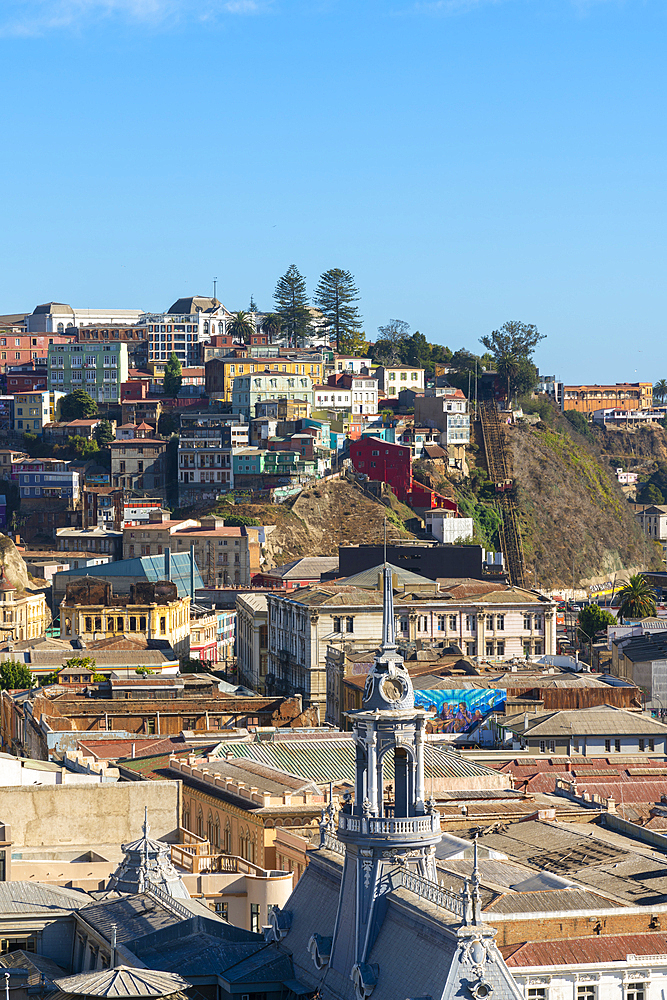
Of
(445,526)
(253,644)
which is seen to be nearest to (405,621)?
(253,644)

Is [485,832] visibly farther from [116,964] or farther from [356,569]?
[356,569]

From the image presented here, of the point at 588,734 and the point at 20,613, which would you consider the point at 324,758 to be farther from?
the point at 20,613

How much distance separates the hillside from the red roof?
147m

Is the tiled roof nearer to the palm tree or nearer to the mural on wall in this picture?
the mural on wall

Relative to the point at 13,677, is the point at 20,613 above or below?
above

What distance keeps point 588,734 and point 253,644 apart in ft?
178

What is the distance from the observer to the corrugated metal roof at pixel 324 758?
217ft

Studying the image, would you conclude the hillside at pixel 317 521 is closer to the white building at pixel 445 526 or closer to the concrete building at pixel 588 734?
the white building at pixel 445 526

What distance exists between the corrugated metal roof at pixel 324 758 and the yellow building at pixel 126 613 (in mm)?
77841

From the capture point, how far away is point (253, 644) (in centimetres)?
13512

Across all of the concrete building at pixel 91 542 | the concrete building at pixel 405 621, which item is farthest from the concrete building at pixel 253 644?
the concrete building at pixel 91 542

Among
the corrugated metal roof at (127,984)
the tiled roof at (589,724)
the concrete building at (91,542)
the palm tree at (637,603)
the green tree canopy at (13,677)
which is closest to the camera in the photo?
the corrugated metal roof at (127,984)

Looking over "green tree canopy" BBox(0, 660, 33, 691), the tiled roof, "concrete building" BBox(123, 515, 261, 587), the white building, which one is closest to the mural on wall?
the tiled roof

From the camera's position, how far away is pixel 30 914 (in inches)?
1655
